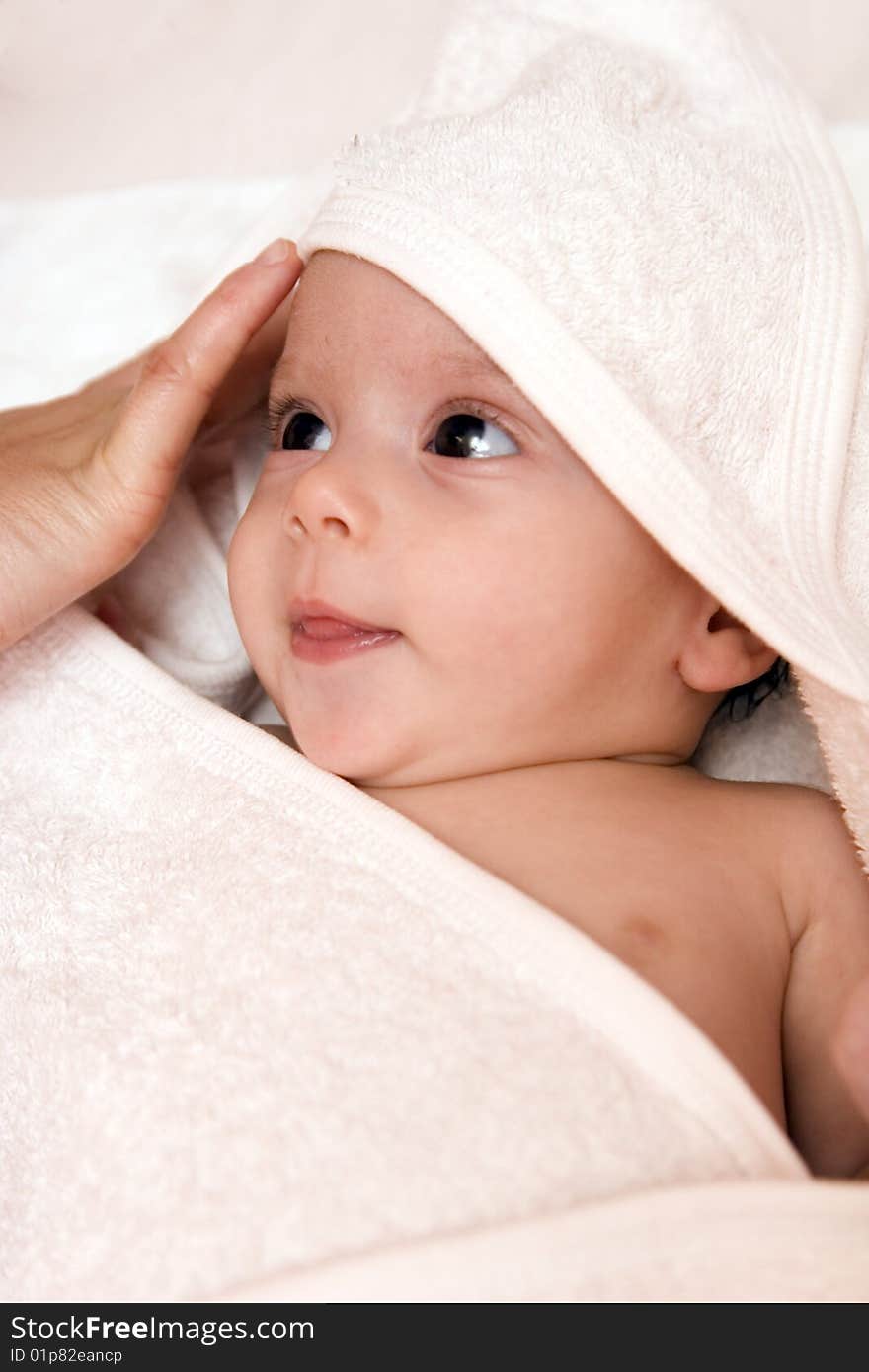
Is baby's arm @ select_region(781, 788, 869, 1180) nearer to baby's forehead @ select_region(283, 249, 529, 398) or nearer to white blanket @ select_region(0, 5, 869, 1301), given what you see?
white blanket @ select_region(0, 5, 869, 1301)

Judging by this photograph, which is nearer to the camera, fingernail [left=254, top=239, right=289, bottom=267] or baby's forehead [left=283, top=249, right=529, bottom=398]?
baby's forehead [left=283, top=249, right=529, bottom=398]

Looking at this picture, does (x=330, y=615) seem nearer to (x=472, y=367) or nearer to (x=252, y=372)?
(x=472, y=367)

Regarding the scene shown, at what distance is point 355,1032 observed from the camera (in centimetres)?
98

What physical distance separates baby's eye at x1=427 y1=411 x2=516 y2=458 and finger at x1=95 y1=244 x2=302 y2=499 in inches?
10.3

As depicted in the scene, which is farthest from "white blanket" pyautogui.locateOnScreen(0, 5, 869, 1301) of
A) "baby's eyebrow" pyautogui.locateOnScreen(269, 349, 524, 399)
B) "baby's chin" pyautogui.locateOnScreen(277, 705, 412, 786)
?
"baby's eyebrow" pyautogui.locateOnScreen(269, 349, 524, 399)

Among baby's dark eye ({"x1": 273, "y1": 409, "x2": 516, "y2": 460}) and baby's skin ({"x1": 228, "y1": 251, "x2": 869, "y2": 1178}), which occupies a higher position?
baby's dark eye ({"x1": 273, "y1": 409, "x2": 516, "y2": 460})

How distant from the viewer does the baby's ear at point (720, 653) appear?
1.24 metres

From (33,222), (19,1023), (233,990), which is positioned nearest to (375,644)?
(233,990)

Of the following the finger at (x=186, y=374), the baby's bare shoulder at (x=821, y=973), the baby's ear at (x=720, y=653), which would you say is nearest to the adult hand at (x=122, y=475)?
the finger at (x=186, y=374)

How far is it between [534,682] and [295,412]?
1.23 feet

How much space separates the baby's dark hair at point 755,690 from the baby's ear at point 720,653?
12 cm

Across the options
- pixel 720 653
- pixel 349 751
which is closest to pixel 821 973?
pixel 720 653

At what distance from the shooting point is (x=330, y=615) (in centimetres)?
118

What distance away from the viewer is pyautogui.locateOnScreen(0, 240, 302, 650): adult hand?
1.29 m
